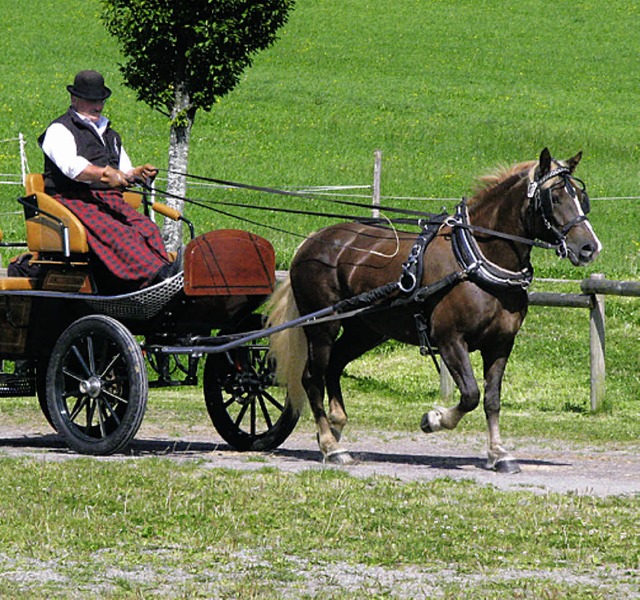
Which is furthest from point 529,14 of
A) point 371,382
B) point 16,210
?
point 371,382

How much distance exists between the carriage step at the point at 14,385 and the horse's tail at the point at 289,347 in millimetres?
1867

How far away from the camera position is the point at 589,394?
45.9ft

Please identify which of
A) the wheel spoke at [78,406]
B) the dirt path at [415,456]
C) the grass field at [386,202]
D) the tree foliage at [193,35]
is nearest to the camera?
the grass field at [386,202]

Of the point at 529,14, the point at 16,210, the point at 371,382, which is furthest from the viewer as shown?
the point at 529,14

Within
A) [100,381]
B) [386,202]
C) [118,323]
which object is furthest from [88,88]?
[386,202]

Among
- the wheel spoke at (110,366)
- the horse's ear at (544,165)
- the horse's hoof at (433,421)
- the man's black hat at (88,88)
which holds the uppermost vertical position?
the man's black hat at (88,88)

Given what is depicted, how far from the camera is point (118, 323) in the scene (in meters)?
9.38

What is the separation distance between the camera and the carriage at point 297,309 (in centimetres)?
888

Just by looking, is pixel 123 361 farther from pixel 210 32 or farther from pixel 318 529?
pixel 210 32

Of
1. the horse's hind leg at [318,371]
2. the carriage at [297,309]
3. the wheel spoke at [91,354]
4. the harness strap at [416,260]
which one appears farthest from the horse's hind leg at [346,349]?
the wheel spoke at [91,354]

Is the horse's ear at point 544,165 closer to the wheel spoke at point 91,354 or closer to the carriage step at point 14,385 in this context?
the wheel spoke at point 91,354

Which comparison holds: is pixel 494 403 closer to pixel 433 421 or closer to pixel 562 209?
pixel 433 421

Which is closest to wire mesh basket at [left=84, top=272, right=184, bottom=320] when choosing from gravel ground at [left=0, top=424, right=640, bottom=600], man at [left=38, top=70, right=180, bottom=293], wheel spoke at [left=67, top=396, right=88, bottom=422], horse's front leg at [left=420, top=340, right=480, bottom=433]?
man at [left=38, top=70, right=180, bottom=293]

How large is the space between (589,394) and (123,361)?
6094 millimetres
